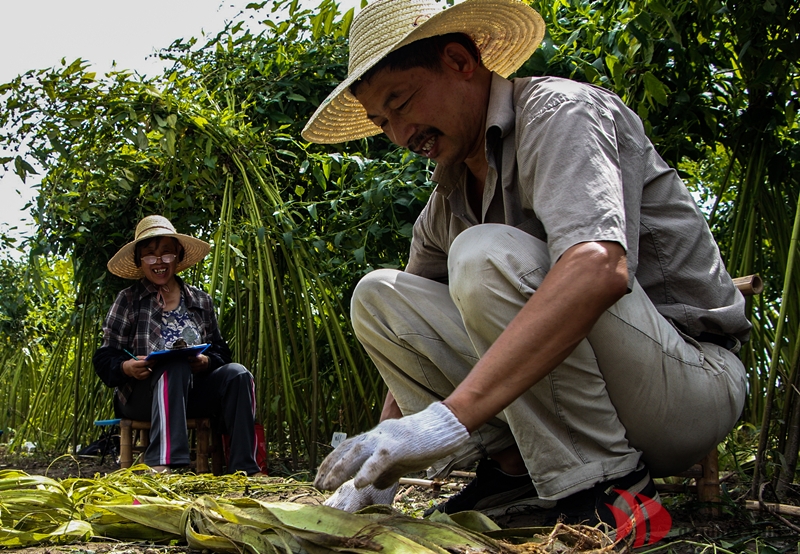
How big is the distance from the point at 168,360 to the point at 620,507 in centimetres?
246

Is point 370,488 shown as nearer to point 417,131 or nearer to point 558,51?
point 417,131

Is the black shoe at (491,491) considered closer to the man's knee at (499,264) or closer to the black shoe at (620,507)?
the black shoe at (620,507)

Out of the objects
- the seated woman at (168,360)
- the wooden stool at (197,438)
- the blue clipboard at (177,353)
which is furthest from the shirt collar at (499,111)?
the wooden stool at (197,438)

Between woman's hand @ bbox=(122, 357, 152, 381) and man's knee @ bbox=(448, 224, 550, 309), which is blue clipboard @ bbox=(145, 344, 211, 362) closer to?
woman's hand @ bbox=(122, 357, 152, 381)

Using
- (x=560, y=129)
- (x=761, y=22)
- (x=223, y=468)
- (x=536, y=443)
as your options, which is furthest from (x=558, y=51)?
(x=223, y=468)

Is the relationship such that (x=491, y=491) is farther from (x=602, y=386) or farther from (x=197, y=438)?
(x=197, y=438)

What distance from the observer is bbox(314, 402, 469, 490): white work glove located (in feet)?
4.06

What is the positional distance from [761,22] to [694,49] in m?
0.19

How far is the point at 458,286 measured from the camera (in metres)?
1.53

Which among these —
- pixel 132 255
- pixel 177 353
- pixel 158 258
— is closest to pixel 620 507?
pixel 177 353

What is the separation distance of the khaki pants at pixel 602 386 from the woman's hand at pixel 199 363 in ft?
7.10

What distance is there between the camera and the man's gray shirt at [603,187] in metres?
1.40

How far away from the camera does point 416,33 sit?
1642 millimetres

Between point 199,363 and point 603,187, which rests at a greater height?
point 603,187
